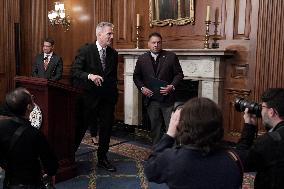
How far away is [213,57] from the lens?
16.9 feet

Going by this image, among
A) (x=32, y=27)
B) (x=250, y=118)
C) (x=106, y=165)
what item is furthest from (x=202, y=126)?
(x=32, y=27)

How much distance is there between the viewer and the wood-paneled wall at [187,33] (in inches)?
191

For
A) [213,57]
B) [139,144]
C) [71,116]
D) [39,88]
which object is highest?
[213,57]

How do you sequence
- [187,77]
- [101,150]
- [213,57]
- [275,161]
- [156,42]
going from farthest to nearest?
[187,77], [213,57], [156,42], [101,150], [275,161]

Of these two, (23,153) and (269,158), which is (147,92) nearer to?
(23,153)

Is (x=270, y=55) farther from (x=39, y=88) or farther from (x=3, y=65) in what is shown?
(x=3, y=65)

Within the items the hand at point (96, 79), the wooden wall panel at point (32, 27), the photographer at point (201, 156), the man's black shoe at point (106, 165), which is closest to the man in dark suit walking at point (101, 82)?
the man's black shoe at point (106, 165)

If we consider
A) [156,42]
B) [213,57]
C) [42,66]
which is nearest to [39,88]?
[156,42]

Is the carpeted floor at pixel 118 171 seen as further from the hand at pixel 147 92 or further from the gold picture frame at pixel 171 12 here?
the gold picture frame at pixel 171 12

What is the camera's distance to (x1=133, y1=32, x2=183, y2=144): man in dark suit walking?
4262mm

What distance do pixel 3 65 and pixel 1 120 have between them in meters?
5.70

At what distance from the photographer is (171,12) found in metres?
Answer: 5.86

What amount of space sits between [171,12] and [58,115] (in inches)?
120

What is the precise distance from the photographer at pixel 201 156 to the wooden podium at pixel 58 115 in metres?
2.17
